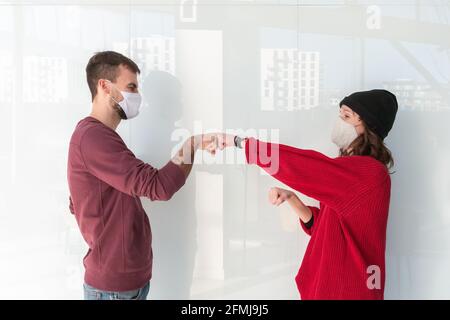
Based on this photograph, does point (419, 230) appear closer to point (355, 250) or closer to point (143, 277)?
point (355, 250)

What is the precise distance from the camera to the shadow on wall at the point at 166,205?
1646mm

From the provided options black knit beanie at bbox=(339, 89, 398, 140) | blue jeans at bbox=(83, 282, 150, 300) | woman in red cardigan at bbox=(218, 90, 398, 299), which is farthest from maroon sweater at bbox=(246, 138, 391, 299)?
blue jeans at bbox=(83, 282, 150, 300)

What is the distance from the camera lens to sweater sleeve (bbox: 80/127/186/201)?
3.92 feet

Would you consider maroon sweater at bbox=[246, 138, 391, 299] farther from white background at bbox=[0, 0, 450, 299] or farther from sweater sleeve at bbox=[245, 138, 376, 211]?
white background at bbox=[0, 0, 450, 299]

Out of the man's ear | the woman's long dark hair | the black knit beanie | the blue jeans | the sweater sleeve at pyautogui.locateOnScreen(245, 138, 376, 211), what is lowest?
the blue jeans

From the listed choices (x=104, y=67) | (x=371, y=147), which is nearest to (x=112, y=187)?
(x=104, y=67)

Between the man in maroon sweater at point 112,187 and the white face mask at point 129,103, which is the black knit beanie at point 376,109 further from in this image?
the white face mask at point 129,103

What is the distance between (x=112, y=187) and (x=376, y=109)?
82 cm

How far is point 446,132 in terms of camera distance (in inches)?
63.6

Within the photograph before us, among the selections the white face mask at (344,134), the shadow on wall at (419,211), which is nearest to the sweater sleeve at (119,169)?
the white face mask at (344,134)

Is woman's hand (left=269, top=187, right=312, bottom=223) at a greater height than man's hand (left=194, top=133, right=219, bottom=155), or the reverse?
man's hand (left=194, top=133, right=219, bottom=155)

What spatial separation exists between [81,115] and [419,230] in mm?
1408

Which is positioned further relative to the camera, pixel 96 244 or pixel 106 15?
pixel 106 15

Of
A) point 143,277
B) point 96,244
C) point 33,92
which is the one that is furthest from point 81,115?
point 143,277
